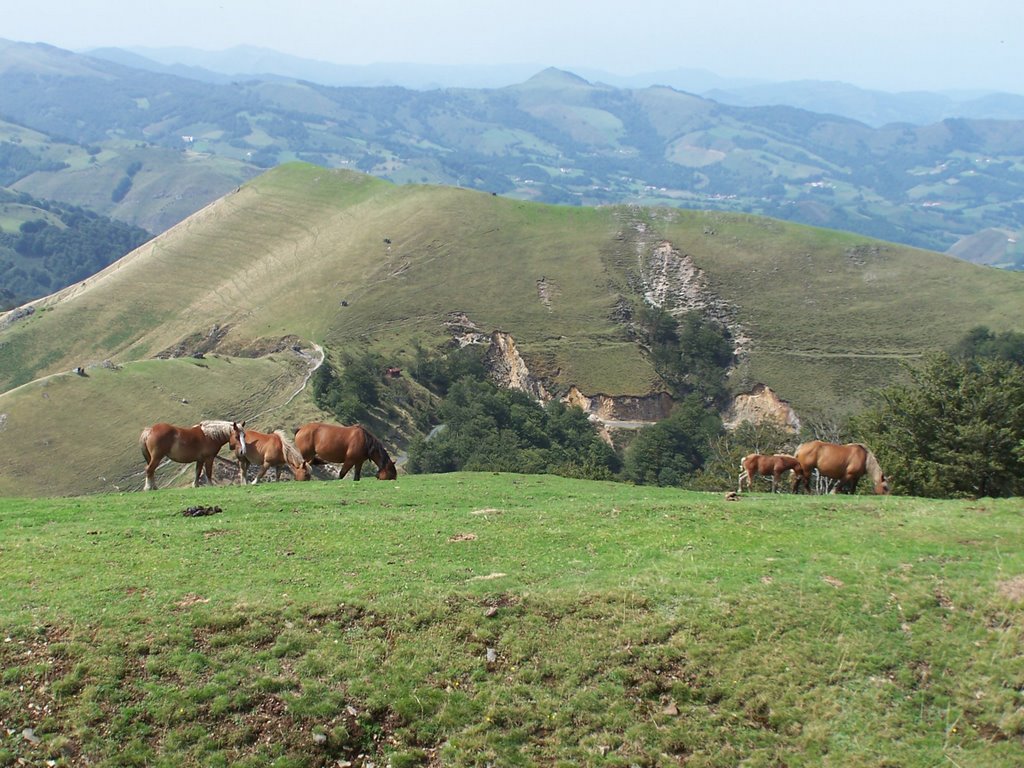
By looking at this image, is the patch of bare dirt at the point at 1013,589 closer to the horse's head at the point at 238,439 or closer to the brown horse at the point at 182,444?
the brown horse at the point at 182,444

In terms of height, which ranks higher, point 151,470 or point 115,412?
point 151,470

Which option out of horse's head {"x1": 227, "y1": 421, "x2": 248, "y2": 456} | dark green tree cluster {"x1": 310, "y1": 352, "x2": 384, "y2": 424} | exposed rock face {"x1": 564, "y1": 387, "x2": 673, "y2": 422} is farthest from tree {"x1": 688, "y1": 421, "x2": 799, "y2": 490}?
dark green tree cluster {"x1": 310, "y1": 352, "x2": 384, "y2": 424}

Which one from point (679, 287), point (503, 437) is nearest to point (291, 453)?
point (503, 437)

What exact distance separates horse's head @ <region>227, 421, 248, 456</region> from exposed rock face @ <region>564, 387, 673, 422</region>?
214 ft

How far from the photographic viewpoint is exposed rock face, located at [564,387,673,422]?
88250 mm

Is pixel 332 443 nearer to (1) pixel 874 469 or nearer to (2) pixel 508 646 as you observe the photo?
(2) pixel 508 646

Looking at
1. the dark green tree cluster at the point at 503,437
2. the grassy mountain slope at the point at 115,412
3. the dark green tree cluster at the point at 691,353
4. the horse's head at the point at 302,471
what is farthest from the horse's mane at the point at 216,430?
the dark green tree cluster at the point at 691,353

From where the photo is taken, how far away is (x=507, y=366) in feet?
313

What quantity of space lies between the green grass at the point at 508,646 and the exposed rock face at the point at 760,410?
71028mm

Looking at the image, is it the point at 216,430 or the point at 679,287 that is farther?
the point at 679,287

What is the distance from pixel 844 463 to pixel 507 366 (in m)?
72.5

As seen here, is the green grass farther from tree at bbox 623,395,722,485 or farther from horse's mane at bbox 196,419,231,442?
tree at bbox 623,395,722,485

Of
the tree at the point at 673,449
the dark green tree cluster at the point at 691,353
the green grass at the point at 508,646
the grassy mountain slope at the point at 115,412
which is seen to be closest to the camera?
the green grass at the point at 508,646

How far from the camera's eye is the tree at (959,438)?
27312 millimetres
